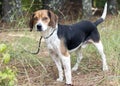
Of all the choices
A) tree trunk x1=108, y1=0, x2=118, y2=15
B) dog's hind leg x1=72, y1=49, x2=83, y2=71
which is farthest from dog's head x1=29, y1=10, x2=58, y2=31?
tree trunk x1=108, y1=0, x2=118, y2=15

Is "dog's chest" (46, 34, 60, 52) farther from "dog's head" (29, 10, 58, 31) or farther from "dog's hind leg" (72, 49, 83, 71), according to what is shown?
"dog's hind leg" (72, 49, 83, 71)

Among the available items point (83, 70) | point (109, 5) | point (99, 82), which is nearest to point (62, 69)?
point (83, 70)

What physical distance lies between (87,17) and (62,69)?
8487 millimetres

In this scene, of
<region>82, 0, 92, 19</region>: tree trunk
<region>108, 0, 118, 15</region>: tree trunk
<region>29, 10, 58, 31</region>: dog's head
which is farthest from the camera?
<region>108, 0, 118, 15</region>: tree trunk

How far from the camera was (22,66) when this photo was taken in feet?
22.6

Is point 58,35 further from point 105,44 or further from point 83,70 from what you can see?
point 105,44

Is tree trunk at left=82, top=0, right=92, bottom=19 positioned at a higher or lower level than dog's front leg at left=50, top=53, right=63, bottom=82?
higher

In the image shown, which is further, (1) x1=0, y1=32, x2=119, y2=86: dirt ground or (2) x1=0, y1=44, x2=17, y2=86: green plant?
(1) x1=0, y1=32, x2=119, y2=86: dirt ground

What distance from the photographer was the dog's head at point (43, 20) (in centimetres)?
575

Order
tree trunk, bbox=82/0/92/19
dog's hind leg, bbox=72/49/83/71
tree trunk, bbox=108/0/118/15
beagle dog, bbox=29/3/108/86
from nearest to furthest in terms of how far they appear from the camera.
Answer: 1. beagle dog, bbox=29/3/108/86
2. dog's hind leg, bbox=72/49/83/71
3. tree trunk, bbox=82/0/92/19
4. tree trunk, bbox=108/0/118/15

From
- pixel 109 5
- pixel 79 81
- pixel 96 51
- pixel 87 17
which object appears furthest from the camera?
pixel 109 5

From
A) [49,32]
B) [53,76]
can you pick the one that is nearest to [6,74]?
[49,32]

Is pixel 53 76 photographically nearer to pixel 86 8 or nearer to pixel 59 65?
pixel 59 65

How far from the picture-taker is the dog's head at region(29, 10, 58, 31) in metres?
5.75
